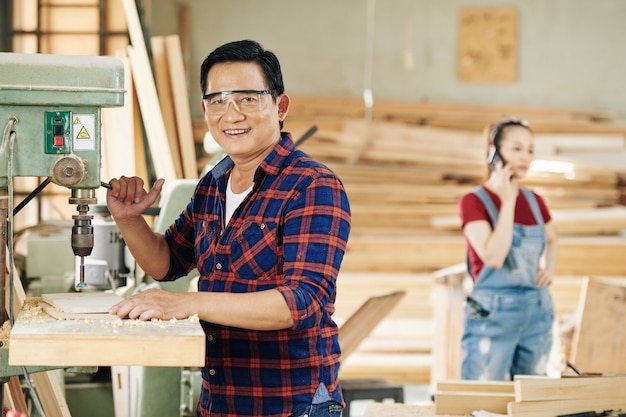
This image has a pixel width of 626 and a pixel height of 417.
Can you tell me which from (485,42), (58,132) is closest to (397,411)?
(58,132)

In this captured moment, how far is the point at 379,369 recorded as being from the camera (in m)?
5.97

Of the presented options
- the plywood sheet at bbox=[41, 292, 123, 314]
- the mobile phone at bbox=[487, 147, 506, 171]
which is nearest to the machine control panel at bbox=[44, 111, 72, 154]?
the plywood sheet at bbox=[41, 292, 123, 314]

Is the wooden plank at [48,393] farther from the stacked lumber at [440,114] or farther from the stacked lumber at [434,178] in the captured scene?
the stacked lumber at [440,114]

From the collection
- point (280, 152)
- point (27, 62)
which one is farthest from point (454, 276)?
point (27, 62)

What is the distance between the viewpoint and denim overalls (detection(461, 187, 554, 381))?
3695 millimetres

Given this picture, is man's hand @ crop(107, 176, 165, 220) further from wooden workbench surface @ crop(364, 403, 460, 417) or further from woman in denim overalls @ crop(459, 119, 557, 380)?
woman in denim overalls @ crop(459, 119, 557, 380)

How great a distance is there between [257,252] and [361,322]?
187cm

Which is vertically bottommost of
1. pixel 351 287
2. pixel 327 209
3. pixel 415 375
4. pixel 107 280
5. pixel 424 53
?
pixel 415 375

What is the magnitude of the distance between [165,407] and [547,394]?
141cm

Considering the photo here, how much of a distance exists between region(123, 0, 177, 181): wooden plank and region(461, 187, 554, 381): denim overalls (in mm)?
1589

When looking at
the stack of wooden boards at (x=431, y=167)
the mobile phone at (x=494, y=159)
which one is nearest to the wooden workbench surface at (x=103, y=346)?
the mobile phone at (x=494, y=159)

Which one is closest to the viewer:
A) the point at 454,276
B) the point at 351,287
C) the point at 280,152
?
the point at 280,152

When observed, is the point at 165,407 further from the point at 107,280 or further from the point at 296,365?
the point at 296,365

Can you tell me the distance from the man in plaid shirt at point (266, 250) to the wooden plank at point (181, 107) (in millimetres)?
2934
